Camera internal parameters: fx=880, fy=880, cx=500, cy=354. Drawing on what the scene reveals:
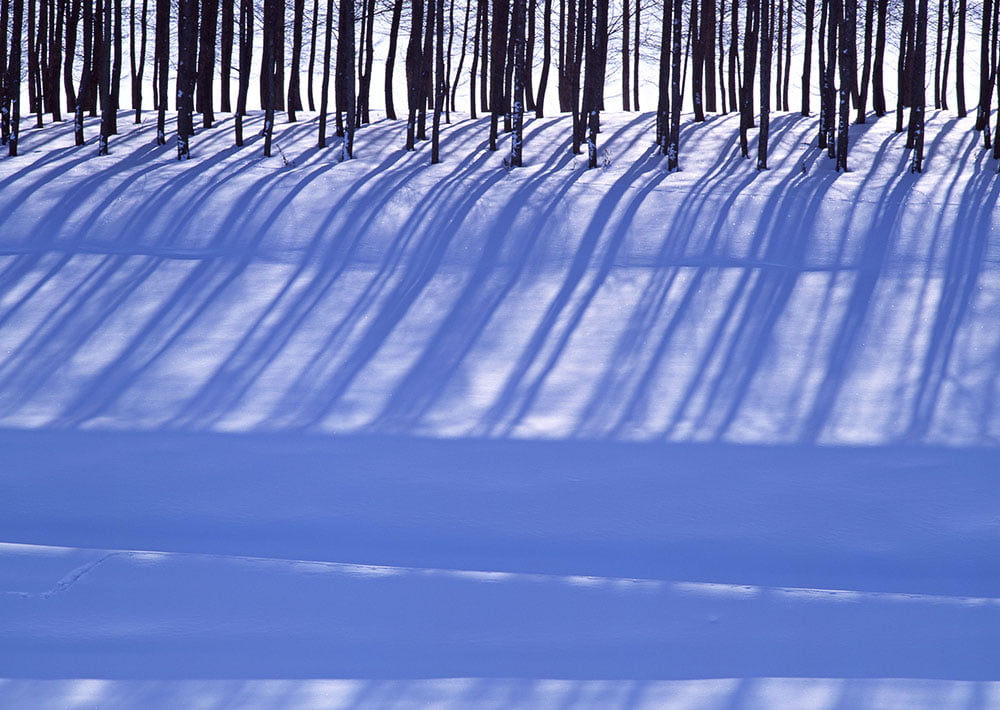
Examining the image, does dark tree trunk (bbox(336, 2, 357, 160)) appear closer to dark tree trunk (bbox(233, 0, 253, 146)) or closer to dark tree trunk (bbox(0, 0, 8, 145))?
dark tree trunk (bbox(233, 0, 253, 146))

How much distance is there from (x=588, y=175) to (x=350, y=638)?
252 inches

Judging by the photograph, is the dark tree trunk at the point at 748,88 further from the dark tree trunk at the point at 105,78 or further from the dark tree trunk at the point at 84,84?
the dark tree trunk at the point at 84,84

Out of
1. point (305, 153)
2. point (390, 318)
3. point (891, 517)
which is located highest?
point (305, 153)

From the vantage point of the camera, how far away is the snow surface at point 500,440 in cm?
275

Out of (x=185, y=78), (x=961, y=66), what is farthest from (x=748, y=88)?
(x=185, y=78)

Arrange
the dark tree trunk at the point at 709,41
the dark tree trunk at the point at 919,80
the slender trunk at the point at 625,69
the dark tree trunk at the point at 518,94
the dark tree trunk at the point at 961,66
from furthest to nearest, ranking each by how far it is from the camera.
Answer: the slender trunk at the point at 625,69, the dark tree trunk at the point at 961,66, the dark tree trunk at the point at 709,41, the dark tree trunk at the point at 518,94, the dark tree trunk at the point at 919,80

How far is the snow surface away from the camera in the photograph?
2.75 meters

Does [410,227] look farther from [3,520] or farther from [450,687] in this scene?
[450,687]

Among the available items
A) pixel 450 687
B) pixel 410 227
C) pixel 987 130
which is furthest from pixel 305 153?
pixel 450 687

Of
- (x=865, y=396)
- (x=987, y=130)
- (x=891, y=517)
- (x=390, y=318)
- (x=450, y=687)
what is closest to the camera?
(x=450, y=687)

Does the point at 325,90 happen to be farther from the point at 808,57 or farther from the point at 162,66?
the point at 808,57

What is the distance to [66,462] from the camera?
4156 millimetres

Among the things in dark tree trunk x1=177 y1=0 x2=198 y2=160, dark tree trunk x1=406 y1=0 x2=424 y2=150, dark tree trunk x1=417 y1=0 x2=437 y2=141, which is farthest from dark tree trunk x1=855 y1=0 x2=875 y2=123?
dark tree trunk x1=177 y1=0 x2=198 y2=160

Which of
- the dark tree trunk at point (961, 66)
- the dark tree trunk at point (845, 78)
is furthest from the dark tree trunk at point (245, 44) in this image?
the dark tree trunk at point (961, 66)
